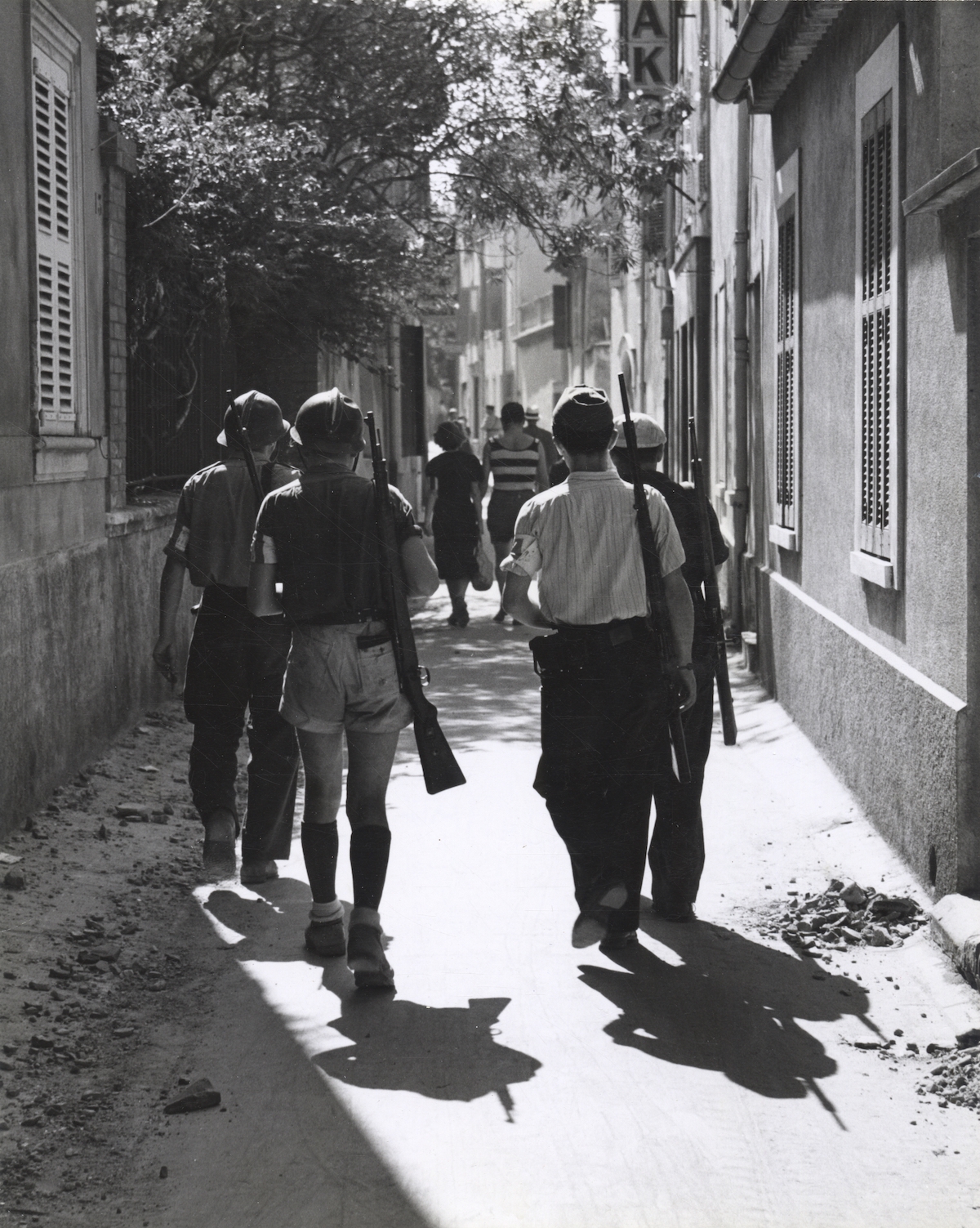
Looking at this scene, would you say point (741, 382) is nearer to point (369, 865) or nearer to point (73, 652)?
point (73, 652)

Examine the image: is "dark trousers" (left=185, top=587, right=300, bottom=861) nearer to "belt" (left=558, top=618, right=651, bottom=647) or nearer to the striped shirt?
"belt" (left=558, top=618, right=651, bottom=647)

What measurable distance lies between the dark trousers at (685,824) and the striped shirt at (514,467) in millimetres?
8615

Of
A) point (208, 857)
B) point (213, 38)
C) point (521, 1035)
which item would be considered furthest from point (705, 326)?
point (521, 1035)

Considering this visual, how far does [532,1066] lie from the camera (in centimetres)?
460

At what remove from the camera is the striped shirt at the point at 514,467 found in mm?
14648

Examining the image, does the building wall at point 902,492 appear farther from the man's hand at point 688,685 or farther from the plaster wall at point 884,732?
the man's hand at point 688,685

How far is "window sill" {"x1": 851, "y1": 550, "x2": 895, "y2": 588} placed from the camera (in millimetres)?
7039

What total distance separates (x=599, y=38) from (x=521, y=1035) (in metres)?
13.2

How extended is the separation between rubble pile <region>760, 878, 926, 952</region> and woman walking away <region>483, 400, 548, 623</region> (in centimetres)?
847

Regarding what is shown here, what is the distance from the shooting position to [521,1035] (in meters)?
4.84

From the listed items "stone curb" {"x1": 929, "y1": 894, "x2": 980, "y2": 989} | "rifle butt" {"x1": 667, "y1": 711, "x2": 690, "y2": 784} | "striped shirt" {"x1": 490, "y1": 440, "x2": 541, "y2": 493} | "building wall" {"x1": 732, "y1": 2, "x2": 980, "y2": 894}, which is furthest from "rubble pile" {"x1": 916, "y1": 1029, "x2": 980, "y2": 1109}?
"striped shirt" {"x1": 490, "y1": 440, "x2": 541, "y2": 493}

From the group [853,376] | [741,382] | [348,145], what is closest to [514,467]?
[741,382]

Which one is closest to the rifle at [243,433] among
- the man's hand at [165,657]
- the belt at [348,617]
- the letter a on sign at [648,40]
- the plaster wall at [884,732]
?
the man's hand at [165,657]

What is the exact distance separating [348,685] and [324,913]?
0.80 metres
